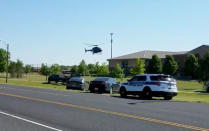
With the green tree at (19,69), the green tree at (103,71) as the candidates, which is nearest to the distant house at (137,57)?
the green tree at (103,71)

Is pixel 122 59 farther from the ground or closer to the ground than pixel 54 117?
farther from the ground

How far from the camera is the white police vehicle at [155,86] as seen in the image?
85.9 feet

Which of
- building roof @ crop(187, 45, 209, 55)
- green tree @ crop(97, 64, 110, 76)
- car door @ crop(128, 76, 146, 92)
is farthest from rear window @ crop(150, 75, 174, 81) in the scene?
building roof @ crop(187, 45, 209, 55)

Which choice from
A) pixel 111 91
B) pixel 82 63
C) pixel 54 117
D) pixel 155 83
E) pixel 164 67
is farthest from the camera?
pixel 82 63

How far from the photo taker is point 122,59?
122 meters

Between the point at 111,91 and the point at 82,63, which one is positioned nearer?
the point at 111,91

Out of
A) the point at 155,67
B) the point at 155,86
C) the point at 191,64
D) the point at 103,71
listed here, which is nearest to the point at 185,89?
the point at 155,86

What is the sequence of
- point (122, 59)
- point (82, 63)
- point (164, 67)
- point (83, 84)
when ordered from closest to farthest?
point (83, 84)
point (164, 67)
point (82, 63)
point (122, 59)

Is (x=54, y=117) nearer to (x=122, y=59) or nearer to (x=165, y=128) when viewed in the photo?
(x=165, y=128)

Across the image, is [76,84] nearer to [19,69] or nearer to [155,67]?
[155,67]

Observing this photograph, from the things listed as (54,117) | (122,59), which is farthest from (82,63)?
(54,117)

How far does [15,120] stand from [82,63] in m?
101

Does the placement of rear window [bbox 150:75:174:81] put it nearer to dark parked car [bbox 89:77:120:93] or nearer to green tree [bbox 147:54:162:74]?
dark parked car [bbox 89:77:120:93]

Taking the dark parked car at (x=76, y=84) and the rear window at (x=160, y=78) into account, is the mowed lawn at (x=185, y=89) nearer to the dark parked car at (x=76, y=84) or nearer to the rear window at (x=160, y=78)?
the rear window at (x=160, y=78)
